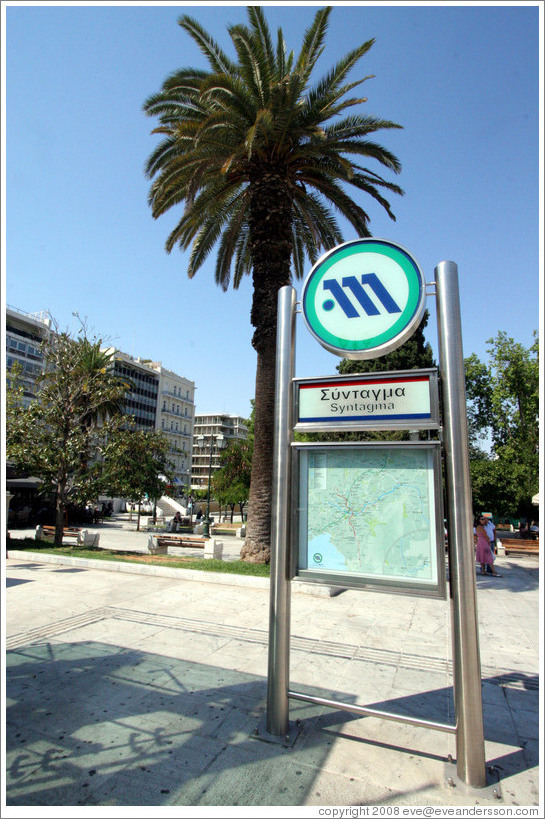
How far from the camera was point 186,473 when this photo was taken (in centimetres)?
8056

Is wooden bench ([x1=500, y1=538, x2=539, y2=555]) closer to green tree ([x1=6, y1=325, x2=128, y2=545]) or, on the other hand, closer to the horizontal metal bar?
green tree ([x1=6, y1=325, x2=128, y2=545])

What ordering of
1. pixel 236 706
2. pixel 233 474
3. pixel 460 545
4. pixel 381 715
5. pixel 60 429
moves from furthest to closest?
pixel 233 474, pixel 60 429, pixel 236 706, pixel 381 715, pixel 460 545

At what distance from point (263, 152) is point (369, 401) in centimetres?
999

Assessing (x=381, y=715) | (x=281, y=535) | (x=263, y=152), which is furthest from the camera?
(x=263, y=152)

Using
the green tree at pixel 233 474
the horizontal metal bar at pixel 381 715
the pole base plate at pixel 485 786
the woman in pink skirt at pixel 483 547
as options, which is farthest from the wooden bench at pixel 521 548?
the horizontal metal bar at pixel 381 715

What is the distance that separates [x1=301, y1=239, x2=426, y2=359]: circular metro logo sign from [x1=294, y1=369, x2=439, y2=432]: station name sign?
0.28 m

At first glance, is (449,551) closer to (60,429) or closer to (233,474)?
(60,429)

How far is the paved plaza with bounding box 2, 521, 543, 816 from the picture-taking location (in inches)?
121

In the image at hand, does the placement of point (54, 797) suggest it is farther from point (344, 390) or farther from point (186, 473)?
point (186, 473)

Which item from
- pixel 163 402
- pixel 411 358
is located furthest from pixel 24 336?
pixel 411 358

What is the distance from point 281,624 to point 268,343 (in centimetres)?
873

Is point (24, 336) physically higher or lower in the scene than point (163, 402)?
higher

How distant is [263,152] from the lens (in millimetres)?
11547

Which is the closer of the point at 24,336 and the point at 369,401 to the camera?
the point at 369,401
